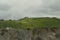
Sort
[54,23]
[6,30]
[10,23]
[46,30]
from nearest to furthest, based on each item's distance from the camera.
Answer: [6,30]
[46,30]
[10,23]
[54,23]

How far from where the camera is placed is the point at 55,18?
241ft

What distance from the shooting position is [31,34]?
186 ft

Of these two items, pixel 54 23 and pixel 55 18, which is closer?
pixel 54 23

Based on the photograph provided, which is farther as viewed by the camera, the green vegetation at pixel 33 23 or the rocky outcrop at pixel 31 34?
the green vegetation at pixel 33 23

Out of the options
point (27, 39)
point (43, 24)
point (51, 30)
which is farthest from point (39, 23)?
point (27, 39)

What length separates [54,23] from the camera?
6738 centimetres

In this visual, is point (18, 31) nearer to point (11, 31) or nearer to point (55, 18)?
point (11, 31)

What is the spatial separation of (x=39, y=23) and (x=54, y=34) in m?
7.51

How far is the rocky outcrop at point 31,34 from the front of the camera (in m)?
55.2

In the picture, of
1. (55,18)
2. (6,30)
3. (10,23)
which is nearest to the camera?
(6,30)

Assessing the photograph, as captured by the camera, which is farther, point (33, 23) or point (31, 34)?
point (33, 23)

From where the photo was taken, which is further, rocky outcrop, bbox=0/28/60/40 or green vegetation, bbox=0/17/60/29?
green vegetation, bbox=0/17/60/29

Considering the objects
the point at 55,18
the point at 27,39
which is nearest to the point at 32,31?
the point at 27,39

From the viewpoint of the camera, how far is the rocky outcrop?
5518 centimetres
